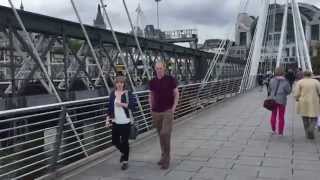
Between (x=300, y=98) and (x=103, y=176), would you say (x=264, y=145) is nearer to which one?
(x=300, y=98)

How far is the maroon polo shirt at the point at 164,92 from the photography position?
8.06 meters

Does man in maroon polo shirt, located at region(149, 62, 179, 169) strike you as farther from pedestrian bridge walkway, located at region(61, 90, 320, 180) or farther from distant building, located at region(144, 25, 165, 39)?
distant building, located at region(144, 25, 165, 39)

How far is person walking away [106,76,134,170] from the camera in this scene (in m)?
7.95

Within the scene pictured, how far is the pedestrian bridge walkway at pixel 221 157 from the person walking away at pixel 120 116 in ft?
1.18

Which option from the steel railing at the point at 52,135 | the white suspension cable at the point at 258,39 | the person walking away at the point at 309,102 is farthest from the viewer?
the white suspension cable at the point at 258,39

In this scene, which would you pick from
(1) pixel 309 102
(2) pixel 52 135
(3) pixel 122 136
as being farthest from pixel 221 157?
(1) pixel 309 102

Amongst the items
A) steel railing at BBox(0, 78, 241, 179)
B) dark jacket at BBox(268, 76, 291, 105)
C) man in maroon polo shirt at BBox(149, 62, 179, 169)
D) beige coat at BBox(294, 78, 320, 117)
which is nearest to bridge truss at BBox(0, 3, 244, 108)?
steel railing at BBox(0, 78, 241, 179)

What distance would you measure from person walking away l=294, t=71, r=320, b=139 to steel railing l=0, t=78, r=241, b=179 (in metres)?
3.39

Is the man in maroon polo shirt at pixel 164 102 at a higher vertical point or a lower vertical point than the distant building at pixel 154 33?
lower

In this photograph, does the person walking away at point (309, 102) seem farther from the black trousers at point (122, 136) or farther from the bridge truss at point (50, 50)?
the bridge truss at point (50, 50)

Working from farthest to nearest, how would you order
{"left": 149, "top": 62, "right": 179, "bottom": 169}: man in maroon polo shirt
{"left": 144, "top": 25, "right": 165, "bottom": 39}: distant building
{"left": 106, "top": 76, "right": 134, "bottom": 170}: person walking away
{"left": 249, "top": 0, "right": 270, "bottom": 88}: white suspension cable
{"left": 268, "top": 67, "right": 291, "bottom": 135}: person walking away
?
1. {"left": 144, "top": 25, "right": 165, "bottom": 39}: distant building
2. {"left": 249, "top": 0, "right": 270, "bottom": 88}: white suspension cable
3. {"left": 268, "top": 67, "right": 291, "bottom": 135}: person walking away
4. {"left": 149, "top": 62, "right": 179, "bottom": 169}: man in maroon polo shirt
5. {"left": 106, "top": 76, "right": 134, "bottom": 170}: person walking away

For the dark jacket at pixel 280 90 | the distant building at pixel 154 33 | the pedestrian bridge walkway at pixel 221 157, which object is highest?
the distant building at pixel 154 33

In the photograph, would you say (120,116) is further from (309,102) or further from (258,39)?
(258,39)

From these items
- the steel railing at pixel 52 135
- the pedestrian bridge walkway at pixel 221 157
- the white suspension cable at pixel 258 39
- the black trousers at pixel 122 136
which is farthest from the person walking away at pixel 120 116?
the white suspension cable at pixel 258 39
